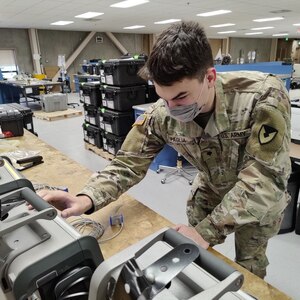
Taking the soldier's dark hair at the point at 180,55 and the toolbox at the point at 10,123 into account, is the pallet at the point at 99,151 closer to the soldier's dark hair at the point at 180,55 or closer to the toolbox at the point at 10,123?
the toolbox at the point at 10,123

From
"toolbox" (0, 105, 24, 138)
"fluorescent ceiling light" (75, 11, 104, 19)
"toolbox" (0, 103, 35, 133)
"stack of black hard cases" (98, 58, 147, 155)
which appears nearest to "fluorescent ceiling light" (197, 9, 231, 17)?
"fluorescent ceiling light" (75, 11, 104, 19)

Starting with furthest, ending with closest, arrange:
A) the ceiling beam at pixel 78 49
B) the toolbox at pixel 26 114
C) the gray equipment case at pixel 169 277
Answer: the ceiling beam at pixel 78 49 < the toolbox at pixel 26 114 < the gray equipment case at pixel 169 277

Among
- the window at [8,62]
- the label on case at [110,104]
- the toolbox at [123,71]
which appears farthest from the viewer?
the window at [8,62]

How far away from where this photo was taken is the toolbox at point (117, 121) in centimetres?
358

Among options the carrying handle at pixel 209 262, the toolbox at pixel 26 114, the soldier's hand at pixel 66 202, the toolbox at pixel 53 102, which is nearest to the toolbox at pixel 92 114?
the toolbox at pixel 26 114

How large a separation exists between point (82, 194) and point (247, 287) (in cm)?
62

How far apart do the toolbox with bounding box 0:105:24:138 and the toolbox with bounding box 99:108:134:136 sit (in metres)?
1.41

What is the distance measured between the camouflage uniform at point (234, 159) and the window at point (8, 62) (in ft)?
36.9

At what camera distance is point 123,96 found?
353cm

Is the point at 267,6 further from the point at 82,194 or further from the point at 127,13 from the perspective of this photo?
the point at 82,194

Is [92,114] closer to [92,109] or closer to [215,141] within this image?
[92,109]

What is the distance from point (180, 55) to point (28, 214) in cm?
57

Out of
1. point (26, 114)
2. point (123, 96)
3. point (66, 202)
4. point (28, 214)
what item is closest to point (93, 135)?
point (123, 96)

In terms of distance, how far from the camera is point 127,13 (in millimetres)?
7957
